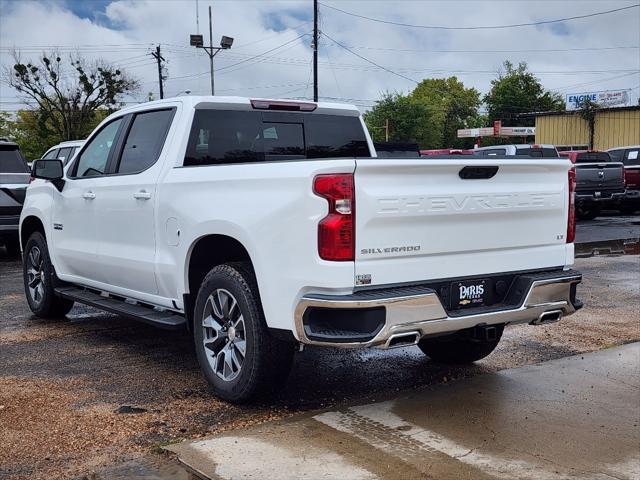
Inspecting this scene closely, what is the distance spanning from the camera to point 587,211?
68.3 ft

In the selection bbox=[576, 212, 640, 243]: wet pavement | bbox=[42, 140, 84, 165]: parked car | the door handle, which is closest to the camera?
the door handle

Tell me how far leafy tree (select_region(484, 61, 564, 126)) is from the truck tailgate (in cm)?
8482

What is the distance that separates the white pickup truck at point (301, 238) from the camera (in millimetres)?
4070

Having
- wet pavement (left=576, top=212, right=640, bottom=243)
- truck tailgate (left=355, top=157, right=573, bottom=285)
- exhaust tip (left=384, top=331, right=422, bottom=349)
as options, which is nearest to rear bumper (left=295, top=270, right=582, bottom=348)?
exhaust tip (left=384, top=331, right=422, bottom=349)

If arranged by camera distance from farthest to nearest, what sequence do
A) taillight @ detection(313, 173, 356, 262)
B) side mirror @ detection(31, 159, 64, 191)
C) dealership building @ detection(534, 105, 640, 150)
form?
dealership building @ detection(534, 105, 640, 150) < side mirror @ detection(31, 159, 64, 191) < taillight @ detection(313, 173, 356, 262)

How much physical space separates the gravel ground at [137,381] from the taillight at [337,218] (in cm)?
125

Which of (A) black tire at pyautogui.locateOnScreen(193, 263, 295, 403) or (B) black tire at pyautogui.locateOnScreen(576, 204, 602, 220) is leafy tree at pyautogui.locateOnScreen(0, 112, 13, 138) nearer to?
(B) black tire at pyautogui.locateOnScreen(576, 204, 602, 220)

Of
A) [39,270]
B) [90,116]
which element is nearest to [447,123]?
[90,116]

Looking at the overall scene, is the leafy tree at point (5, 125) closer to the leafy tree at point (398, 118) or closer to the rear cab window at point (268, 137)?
the leafy tree at point (398, 118)

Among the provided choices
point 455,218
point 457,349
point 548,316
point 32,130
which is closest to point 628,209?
point 457,349

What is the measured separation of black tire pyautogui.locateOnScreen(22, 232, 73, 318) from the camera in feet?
23.8

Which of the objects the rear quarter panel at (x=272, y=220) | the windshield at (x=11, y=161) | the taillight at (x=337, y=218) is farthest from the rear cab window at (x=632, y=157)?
A: the taillight at (x=337, y=218)

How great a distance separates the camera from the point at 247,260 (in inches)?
187

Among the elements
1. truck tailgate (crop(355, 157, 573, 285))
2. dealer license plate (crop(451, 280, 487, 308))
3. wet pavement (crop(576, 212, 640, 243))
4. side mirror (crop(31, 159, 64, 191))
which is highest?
side mirror (crop(31, 159, 64, 191))
